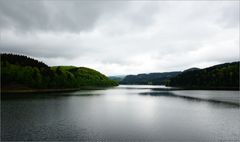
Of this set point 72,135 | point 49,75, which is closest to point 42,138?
point 72,135

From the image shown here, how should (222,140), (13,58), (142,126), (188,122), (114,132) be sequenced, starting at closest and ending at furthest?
1. (222,140)
2. (114,132)
3. (142,126)
4. (188,122)
5. (13,58)

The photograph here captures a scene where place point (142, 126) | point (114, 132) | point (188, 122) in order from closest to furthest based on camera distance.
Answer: point (114, 132)
point (142, 126)
point (188, 122)

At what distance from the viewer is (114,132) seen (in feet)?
100

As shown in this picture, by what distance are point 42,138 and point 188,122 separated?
24391mm

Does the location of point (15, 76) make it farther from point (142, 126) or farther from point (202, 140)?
point (202, 140)

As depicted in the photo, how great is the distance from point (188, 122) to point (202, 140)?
38.0 ft

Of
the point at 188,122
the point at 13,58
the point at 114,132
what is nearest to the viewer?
the point at 114,132

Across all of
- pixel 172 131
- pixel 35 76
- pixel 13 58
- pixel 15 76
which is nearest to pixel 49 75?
pixel 35 76

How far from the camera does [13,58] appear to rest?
636 feet

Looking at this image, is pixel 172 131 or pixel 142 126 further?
pixel 142 126

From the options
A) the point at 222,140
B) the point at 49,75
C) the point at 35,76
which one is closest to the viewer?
the point at 222,140

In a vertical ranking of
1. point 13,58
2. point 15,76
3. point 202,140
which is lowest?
point 202,140

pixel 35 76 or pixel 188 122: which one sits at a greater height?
pixel 35 76

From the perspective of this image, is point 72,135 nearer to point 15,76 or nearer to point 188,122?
point 188,122
